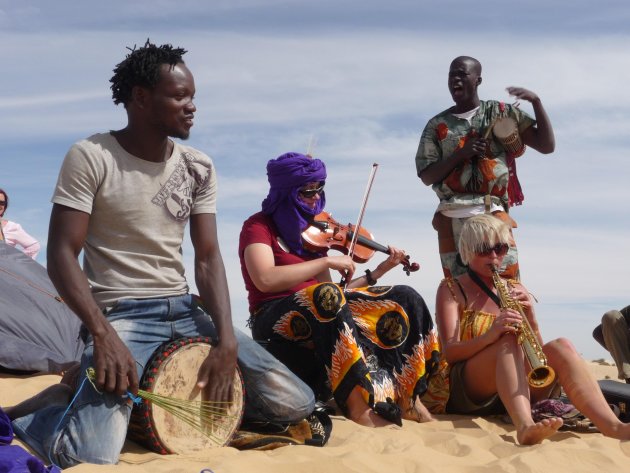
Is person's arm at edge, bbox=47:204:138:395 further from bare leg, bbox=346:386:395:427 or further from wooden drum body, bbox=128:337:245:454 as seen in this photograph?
bare leg, bbox=346:386:395:427

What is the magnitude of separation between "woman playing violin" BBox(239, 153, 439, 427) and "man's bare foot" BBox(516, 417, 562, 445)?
663 mm

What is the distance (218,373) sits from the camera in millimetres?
4289

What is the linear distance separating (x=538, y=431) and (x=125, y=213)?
7.22ft

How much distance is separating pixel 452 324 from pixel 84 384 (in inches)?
84.9

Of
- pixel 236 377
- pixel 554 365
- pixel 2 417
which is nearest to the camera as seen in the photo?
pixel 2 417

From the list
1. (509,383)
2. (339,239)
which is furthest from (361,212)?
(509,383)

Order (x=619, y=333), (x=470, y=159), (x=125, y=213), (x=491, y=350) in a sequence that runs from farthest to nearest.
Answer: (x=470, y=159), (x=619, y=333), (x=491, y=350), (x=125, y=213)

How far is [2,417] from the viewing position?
3.83m

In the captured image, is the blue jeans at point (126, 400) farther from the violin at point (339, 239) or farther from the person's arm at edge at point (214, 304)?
the violin at point (339, 239)

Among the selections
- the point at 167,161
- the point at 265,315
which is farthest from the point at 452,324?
the point at 167,161

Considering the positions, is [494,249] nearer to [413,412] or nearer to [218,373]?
[413,412]

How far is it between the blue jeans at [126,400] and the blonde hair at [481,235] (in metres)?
1.31

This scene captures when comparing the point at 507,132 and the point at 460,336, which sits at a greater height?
the point at 507,132

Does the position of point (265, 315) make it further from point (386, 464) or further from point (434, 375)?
point (386, 464)
